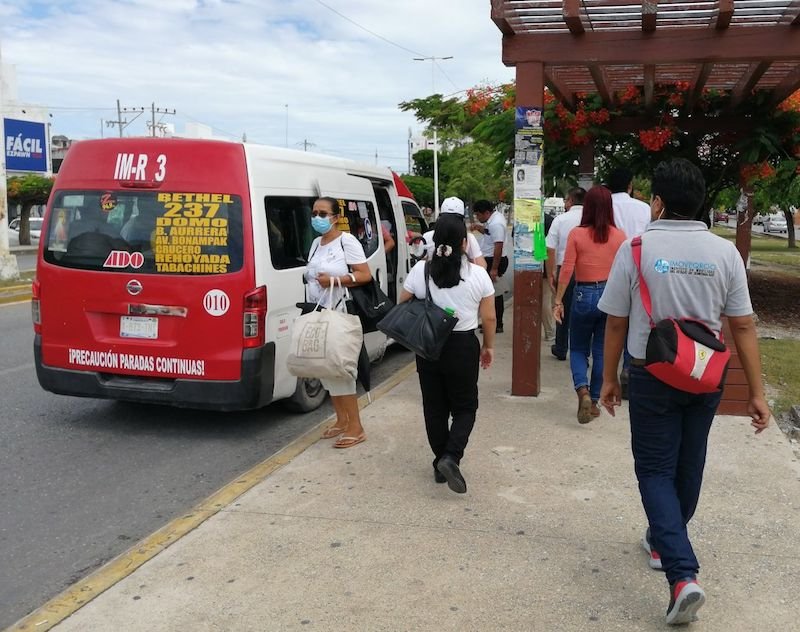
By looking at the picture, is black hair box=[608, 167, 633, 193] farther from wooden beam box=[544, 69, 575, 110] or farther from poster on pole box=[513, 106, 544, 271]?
wooden beam box=[544, 69, 575, 110]

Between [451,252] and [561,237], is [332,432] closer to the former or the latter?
[451,252]

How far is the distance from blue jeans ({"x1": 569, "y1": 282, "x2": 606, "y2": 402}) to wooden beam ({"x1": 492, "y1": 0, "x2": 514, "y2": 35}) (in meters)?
2.10

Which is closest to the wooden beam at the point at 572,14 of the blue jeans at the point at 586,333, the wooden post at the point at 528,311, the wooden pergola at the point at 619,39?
the wooden pergola at the point at 619,39

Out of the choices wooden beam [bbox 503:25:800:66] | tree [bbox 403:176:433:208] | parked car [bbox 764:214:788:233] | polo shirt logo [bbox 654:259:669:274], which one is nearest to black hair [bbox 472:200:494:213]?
wooden beam [bbox 503:25:800:66]

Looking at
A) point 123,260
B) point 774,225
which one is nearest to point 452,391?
point 123,260

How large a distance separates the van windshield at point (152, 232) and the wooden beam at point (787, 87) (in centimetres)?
554

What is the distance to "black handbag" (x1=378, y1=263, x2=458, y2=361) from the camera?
439cm

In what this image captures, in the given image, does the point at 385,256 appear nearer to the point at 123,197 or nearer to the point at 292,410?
the point at 292,410

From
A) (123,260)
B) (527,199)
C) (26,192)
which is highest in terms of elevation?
(26,192)

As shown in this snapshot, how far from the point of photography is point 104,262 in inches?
227

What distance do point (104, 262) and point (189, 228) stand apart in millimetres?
692

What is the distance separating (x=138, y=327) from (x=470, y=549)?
305cm

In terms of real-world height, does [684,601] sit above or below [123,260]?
below

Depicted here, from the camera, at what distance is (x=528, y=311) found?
6730 mm
